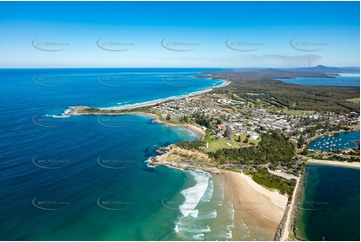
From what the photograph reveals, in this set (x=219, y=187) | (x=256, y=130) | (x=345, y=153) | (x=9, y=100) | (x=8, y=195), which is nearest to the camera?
(x=8, y=195)

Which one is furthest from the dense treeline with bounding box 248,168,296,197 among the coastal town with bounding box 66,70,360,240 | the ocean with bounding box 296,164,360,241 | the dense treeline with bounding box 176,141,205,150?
the dense treeline with bounding box 176,141,205,150

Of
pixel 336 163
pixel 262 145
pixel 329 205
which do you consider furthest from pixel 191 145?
pixel 336 163

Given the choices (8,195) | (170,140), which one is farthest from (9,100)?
(8,195)

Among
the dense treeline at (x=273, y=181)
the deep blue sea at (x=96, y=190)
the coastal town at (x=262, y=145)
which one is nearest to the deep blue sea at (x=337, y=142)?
the coastal town at (x=262, y=145)

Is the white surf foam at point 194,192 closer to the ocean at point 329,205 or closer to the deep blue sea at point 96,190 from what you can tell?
the deep blue sea at point 96,190

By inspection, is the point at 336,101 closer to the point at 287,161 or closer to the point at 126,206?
the point at 287,161

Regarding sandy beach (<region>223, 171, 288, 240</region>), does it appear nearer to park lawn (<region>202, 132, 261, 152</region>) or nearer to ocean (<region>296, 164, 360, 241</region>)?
ocean (<region>296, 164, 360, 241</region>)
